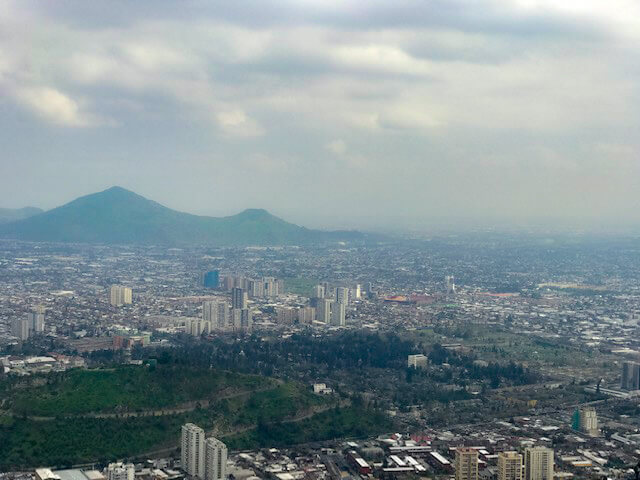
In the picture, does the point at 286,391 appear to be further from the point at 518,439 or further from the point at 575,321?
the point at 575,321

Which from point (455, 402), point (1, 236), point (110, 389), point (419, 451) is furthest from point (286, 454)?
point (1, 236)

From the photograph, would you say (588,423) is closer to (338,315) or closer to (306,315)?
(338,315)

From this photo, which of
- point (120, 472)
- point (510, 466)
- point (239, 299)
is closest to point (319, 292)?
point (239, 299)

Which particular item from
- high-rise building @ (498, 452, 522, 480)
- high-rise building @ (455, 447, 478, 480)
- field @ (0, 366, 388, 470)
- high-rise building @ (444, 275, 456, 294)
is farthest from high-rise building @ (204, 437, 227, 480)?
high-rise building @ (444, 275, 456, 294)

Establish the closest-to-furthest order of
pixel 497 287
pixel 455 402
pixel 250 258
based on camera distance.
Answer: pixel 455 402, pixel 497 287, pixel 250 258

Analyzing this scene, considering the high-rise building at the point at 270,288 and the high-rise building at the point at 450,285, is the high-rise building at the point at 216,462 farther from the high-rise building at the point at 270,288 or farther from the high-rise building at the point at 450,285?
the high-rise building at the point at 450,285
